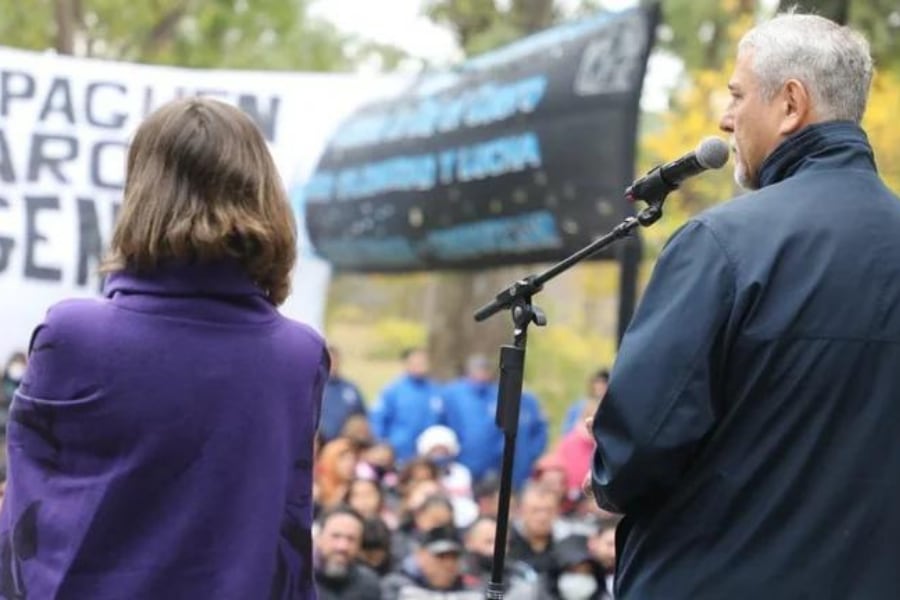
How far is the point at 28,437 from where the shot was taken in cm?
322

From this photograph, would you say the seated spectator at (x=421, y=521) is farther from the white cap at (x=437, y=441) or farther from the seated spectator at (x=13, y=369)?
the white cap at (x=437, y=441)

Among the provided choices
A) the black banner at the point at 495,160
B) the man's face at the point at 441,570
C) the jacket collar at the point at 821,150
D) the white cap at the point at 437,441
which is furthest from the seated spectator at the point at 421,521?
the jacket collar at the point at 821,150

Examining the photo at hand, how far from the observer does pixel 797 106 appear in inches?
134

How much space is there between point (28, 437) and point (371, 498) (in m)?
6.03

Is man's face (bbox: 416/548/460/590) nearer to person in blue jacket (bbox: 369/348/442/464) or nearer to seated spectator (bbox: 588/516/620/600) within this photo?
seated spectator (bbox: 588/516/620/600)

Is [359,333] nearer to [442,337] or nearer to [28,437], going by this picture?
[442,337]

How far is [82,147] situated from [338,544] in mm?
2559

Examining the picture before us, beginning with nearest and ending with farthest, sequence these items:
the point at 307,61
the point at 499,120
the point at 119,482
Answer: the point at 119,482 < the point at 499,120 < the point at 307,61

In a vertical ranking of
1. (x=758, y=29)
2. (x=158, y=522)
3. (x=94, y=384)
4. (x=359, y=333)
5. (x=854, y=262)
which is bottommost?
(x=359, y=333)

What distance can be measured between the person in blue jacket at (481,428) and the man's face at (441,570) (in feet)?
13.8

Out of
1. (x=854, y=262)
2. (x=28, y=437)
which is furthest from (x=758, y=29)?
(x=28, y=437)

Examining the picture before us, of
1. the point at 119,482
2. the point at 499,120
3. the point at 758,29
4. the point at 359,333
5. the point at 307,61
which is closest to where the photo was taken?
the point at 119,482

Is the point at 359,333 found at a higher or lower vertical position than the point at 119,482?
lower

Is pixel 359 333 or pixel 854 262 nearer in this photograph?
pixel 854 262
